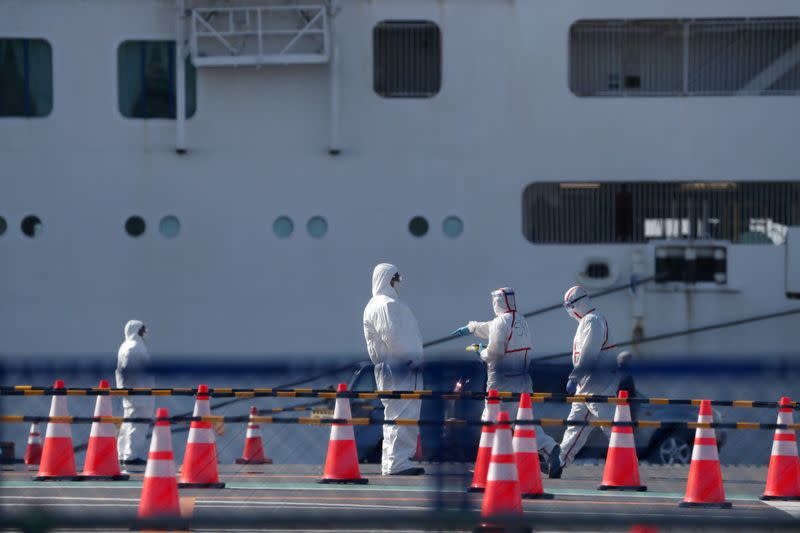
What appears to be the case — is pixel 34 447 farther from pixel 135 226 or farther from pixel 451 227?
pixel 451 227

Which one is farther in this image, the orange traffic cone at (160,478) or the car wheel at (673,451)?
the car wheel at (673,451)

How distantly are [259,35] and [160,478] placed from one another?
26.7 feet

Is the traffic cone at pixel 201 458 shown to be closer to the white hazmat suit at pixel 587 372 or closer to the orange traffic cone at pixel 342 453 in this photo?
the orange traffic cone at pixel 342 453

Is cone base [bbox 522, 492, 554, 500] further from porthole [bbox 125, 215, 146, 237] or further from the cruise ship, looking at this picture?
porthole [bbox 125, 215, 146, 237]

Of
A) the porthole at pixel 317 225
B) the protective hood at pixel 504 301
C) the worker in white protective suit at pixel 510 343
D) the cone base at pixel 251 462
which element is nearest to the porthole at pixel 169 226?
the porthole at pixel 317 225

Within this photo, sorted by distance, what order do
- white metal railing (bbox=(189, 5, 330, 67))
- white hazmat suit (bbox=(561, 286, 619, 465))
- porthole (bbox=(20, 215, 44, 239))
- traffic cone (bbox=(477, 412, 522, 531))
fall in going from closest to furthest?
traffic cone (bbox=(477, 412, 522, 531)) < white hazmat suit (bbox=(561, 286, 619, 465)) < white metal railing (bbox=(189, 5, 330, 67)) < porthole (bbox=(20, 215, 44, 239))

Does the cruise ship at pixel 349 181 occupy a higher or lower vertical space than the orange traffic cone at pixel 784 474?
higher

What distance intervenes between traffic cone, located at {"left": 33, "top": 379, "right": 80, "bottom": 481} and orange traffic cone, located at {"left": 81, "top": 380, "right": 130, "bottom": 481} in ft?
0.45

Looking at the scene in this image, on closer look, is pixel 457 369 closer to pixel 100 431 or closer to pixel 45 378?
pixel 45 378

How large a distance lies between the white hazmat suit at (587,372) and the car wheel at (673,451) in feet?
6.13

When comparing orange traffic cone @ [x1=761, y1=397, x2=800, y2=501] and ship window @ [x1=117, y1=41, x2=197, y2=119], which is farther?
ship window @ [x1=117, y1=41, x2=197, y2=119]

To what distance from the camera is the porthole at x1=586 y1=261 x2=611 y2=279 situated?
1653 centimetres

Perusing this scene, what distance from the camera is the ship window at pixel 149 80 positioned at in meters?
16.8

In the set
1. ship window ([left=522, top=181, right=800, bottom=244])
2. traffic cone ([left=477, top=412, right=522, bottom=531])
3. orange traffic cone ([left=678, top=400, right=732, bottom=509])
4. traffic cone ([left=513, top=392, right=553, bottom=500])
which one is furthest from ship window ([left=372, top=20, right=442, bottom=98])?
traffic cone ([left=477, top=412, right=522, bottom=531])
